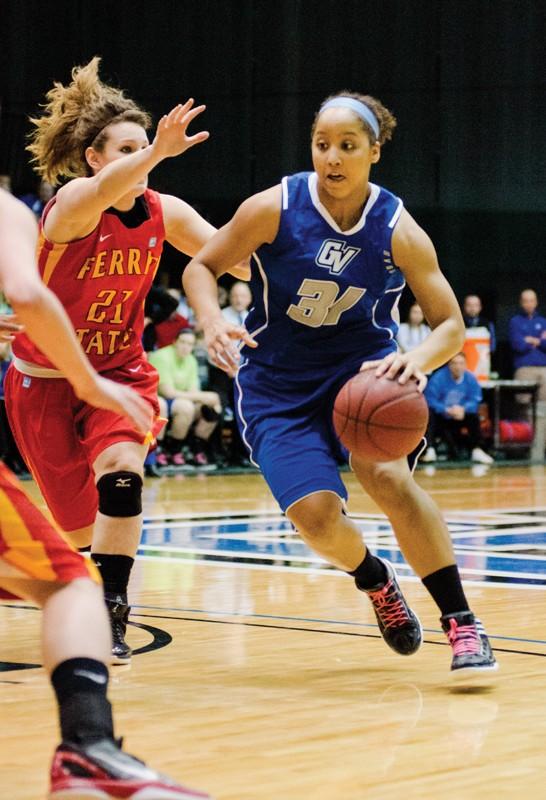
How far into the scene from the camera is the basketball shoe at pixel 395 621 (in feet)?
15.8

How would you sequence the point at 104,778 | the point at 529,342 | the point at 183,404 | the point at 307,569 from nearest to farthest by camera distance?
the point at 104,778 < the point at 307,569 < the point at 183,404 < the point at 529,342

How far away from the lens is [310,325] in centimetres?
481

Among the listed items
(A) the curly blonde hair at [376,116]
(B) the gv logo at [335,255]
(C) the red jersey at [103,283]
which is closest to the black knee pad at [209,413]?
(C) the red jersey at [103,283]

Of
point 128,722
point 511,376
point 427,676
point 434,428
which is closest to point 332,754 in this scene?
point 128,722

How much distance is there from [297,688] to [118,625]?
72 cm

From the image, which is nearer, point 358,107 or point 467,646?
point 467,646

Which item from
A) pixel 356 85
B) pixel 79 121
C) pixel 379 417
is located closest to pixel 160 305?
pixel 356 85

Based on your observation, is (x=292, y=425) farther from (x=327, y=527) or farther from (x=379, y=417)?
(x=379, y=417)

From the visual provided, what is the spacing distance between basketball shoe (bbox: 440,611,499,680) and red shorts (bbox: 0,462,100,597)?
176cm

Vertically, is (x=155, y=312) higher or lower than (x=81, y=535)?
lower

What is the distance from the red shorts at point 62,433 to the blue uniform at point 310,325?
0.47 metres

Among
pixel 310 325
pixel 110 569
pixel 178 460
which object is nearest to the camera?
pixel 310 325

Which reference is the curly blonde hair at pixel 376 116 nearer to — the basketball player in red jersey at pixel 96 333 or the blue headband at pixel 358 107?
the blue headband at pixel 358 107

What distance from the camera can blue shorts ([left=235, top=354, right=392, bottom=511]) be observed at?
4.66 metres
